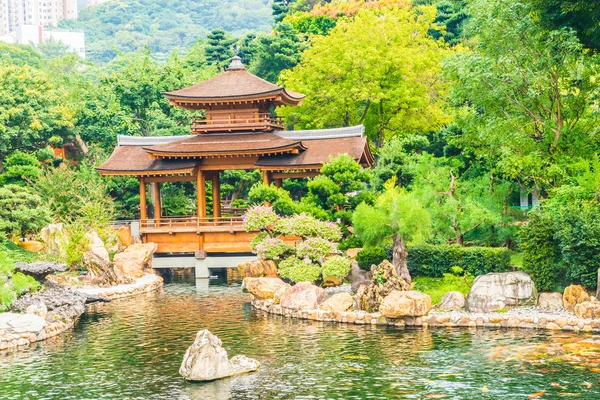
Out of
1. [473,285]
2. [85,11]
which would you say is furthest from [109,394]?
[85,11]

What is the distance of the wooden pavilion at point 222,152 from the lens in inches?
1377

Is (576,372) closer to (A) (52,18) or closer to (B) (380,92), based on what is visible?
(B) (380,92)

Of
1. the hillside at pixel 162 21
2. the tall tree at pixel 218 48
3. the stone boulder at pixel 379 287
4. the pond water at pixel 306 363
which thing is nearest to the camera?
the pond water at pixel 306 363

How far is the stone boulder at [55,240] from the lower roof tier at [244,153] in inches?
167

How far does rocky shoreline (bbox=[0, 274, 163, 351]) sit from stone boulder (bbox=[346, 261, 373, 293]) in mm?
8791

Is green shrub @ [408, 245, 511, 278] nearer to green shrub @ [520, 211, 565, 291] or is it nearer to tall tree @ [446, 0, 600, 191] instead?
green shrub @ [520, 211, 565, 291]

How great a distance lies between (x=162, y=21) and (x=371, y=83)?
135319mm

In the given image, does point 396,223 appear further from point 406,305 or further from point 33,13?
point 33,13

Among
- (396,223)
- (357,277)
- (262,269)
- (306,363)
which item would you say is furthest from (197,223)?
(306,363)

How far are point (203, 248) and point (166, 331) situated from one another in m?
12.0

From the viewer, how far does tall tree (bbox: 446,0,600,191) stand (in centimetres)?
2534

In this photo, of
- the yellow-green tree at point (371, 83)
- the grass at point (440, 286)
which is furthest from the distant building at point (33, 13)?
the grass at point (440, 286)

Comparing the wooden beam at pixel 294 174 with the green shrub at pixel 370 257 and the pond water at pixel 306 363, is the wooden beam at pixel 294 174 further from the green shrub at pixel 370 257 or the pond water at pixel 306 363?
the pond water at pixel 306 363

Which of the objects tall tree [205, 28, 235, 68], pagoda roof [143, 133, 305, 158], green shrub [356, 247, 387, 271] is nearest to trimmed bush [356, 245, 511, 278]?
green shrub [356, 247, 387, 271]
